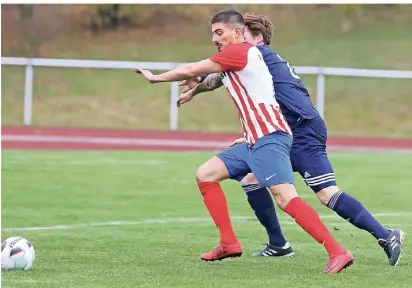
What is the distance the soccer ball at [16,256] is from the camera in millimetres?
6914

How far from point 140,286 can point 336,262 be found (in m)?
1.42

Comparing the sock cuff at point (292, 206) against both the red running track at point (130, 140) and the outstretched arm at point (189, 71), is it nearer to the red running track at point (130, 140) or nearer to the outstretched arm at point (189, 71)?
the outstretched arm at point (189, 71)

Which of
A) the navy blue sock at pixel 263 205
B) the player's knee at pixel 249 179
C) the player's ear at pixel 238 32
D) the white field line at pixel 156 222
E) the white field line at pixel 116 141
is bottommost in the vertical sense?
the white field line at pixel 116 141

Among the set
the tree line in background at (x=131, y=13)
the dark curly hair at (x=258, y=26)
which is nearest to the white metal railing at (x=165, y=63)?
the tree line in background at (x=131, y=13)

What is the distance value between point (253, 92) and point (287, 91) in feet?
1.72

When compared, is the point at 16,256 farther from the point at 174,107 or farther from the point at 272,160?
the point at 174,107

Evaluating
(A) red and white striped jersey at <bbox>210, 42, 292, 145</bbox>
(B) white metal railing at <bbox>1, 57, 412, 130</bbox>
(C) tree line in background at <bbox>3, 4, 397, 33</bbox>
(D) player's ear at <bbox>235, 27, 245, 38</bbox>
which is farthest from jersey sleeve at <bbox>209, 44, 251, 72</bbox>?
(C) tree line in background at <bbox>3, 4, 397, 33</bbox>

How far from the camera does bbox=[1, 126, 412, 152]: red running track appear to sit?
68.0 ft

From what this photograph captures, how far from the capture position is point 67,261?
7.47 m

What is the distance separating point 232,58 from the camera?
7.11 m

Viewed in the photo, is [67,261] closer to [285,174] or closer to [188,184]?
[285,174]

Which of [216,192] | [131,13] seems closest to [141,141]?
[216,192]

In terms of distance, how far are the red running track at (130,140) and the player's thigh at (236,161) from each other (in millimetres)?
12552

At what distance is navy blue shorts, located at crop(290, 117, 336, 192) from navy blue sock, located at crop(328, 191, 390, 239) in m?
0.14
